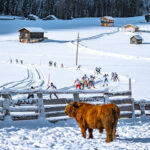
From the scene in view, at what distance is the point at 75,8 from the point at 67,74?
5480 inches

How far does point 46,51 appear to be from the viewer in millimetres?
68375

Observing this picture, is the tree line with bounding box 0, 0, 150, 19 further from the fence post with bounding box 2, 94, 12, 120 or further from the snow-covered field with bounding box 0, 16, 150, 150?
the fence post with bounding box 2, 94, 12, 120

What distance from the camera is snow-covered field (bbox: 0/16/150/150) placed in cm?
811

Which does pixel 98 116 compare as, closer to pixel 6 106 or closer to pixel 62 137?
pixel 62 137

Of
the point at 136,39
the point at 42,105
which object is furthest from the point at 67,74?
the point at 136,39

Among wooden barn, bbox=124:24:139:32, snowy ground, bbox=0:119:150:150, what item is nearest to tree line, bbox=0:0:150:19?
wooden barn, bbox=124:24:139:32

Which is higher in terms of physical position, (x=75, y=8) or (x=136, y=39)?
(x=75, y=8)

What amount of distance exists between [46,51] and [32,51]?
359 cm

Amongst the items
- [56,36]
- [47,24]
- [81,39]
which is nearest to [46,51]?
[81,39]

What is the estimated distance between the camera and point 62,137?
864cm

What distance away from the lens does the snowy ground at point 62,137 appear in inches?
302

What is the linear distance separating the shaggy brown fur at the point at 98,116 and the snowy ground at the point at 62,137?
0.37 m

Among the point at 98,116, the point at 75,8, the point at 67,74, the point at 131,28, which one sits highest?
the point at 75,8

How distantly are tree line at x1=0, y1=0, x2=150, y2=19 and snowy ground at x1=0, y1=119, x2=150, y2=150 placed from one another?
478ft
